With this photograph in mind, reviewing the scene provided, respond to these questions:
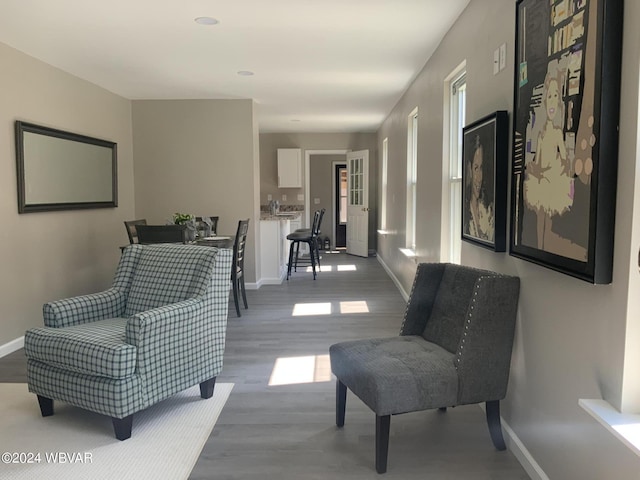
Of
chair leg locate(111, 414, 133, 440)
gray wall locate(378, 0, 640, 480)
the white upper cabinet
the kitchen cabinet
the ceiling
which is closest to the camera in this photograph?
gray wall locate(378, 0, 640, 480)

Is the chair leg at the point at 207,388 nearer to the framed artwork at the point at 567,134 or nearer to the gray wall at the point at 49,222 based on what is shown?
the framed artwork at the point at 567,134

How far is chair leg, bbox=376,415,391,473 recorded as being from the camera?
2164mm

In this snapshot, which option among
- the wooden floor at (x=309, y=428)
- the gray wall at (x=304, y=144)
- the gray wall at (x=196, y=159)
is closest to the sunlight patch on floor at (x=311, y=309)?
the wooden floor at (x=309, y=428)

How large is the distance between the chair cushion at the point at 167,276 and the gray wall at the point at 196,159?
3084 mm

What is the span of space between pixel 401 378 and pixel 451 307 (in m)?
0.60

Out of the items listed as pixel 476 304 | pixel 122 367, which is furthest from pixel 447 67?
pixel 122 367

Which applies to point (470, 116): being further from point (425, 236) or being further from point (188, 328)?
point (188, 328)

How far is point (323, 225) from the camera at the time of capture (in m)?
11.0

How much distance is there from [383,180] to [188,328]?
6.39 m

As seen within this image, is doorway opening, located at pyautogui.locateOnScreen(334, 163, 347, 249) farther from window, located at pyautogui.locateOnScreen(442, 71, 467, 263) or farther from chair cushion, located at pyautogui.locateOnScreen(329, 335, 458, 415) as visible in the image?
chair cushion, located at pyautogui.locateOnScreen(329, 335, 458, 415)

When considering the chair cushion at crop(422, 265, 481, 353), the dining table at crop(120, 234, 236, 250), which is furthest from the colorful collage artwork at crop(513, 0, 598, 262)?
the dining table at crop(120, 234, 236, 250)

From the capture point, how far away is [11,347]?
3977 mm

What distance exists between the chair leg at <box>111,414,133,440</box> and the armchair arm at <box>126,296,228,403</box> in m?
0.14

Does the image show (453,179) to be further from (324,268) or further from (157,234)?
(324,268)
